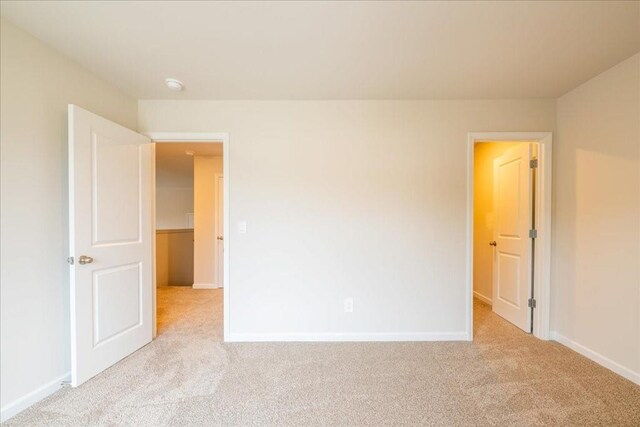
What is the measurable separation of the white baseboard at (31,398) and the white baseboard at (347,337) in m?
1.16

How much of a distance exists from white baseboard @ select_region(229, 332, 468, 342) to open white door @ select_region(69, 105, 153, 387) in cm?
88

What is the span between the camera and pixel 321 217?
2.58m

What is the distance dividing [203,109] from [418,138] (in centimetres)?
203

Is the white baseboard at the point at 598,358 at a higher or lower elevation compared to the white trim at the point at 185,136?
lower

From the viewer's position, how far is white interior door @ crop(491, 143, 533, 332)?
8.88 feet

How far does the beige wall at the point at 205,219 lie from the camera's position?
4.49 m

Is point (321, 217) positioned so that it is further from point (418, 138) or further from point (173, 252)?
point (173, 252)

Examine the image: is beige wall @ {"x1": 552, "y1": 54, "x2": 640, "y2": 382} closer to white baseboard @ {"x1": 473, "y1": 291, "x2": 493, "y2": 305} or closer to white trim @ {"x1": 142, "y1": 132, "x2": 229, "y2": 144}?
white baseboard @ {"x1": 473, "y1": 291, "x2": 493, "y2": 305}

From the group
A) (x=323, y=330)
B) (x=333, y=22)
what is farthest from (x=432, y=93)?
(x=323, y=330)

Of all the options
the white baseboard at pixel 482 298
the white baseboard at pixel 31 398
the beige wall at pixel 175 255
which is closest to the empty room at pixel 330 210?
the white baseboard at pixel 31 398

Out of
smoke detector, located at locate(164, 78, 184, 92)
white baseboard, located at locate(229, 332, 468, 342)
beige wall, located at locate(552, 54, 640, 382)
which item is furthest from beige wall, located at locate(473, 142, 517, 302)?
smoke detector, located at locate(164, 78, 184, 92)

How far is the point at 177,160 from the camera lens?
4812mm

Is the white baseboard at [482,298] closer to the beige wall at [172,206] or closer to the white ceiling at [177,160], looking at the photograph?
the white ceiling at [177,160]

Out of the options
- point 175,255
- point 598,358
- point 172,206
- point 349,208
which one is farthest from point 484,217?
point 172,206
